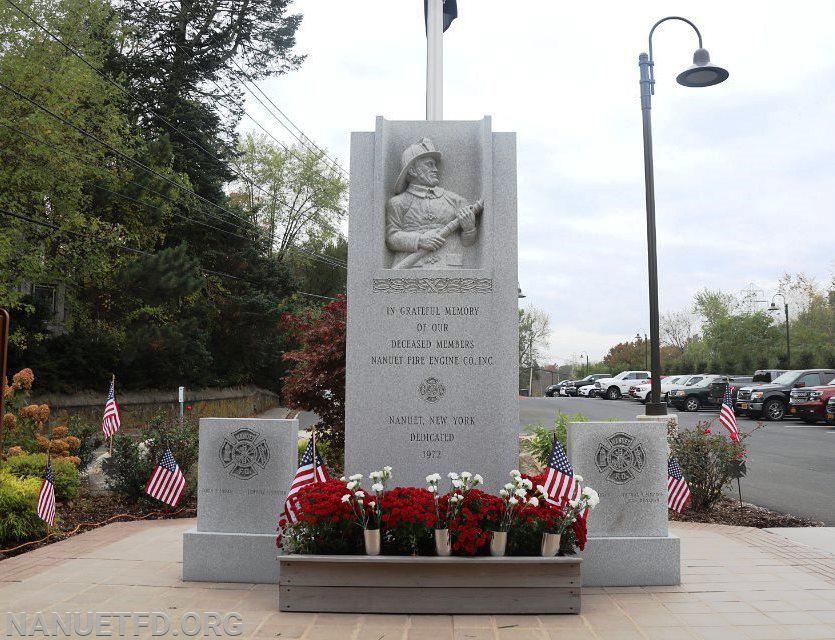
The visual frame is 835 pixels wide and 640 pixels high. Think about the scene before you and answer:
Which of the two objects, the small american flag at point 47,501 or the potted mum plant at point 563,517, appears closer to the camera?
the potted mum plant at point 563,517

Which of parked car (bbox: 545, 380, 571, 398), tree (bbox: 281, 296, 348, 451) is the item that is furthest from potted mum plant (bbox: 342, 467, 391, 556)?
parked car (bbox: 545, 380, 571, 398)

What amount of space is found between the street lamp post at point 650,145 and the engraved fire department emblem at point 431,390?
19.7ft

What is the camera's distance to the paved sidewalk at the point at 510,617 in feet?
16.8

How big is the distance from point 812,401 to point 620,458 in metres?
23.7

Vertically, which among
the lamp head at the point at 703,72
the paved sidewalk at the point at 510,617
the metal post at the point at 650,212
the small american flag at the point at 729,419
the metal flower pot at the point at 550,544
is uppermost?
the lamp head at the point at 703,72

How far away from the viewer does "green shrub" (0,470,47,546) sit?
810 centimetres

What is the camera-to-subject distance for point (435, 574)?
5.54m

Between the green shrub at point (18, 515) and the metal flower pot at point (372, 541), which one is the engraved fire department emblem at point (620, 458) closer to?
the metal flower pot at point (372, 541)

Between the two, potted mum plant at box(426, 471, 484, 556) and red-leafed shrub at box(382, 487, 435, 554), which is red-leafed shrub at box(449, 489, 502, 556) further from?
red-leafed shrub at box(382, 487, 435, 554)

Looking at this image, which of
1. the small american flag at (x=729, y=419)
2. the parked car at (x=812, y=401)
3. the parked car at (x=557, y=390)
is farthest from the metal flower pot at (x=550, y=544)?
the parked car at (x=557, y=390)

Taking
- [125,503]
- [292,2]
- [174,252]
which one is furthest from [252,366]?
[125,503]

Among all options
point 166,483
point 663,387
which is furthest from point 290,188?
point 166,483

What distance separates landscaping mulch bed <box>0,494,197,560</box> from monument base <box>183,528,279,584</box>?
280 centimetres

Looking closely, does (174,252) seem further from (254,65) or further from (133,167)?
(254,65)
